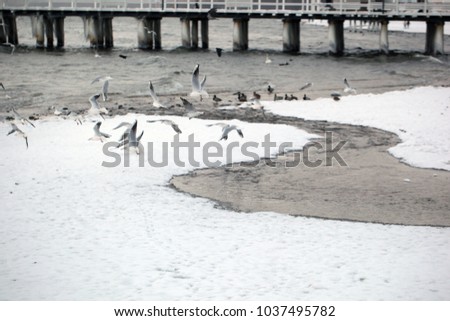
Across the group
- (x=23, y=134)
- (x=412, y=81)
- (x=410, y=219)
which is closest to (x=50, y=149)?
(x=23, y=134)

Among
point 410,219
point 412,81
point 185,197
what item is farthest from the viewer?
point 412,81

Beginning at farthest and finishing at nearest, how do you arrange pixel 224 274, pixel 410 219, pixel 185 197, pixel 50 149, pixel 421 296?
1. pixel 50 149
2. pixel 185 197
3. pixel 410 219
4. pixel 224 274
5. pixel 421 296

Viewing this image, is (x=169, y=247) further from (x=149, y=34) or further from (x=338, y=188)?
(x=149, y=34)

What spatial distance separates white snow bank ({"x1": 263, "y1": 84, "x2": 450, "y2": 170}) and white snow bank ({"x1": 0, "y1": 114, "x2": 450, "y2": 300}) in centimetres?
456

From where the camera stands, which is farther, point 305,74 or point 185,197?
point 305,74

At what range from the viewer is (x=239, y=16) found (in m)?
40.9

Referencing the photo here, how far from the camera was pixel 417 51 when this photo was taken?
41250mm

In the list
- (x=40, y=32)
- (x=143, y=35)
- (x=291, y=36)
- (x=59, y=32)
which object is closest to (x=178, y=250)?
(x=291, y=36)

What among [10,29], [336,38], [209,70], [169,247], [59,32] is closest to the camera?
[169,247]

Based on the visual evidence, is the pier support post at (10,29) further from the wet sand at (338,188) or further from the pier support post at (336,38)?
the wet sand at (338,188)

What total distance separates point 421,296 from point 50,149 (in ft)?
26.5

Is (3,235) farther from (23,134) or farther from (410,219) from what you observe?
(23,134)
